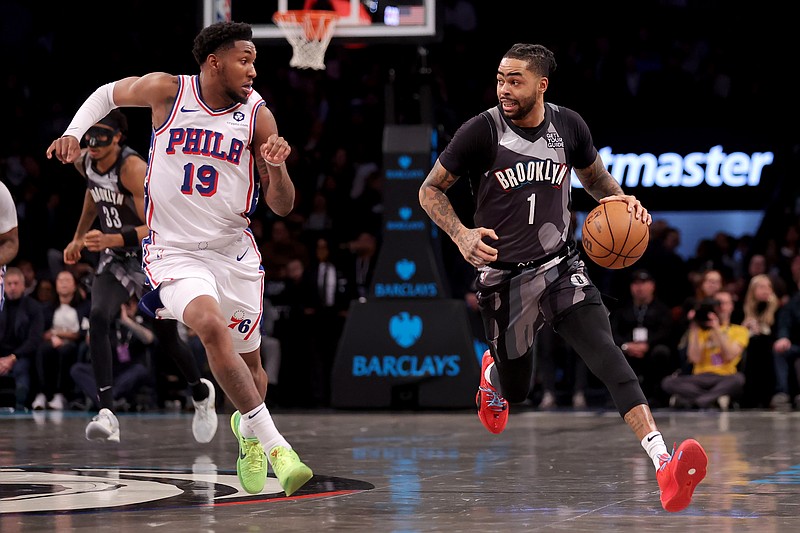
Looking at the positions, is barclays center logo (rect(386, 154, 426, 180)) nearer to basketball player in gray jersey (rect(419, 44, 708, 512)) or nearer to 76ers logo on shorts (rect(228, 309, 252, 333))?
basketball player in gray jersey (rect(419, 44, 708, 512))

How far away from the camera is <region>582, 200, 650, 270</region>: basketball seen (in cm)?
638

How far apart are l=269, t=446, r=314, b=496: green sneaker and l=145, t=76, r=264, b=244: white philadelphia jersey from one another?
47.3 inches

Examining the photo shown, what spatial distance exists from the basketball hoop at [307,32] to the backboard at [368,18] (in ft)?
0.24

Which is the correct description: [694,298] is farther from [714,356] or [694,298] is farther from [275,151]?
[275,151]

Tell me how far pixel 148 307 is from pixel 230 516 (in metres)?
1.43

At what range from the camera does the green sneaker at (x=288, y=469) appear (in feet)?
19.2

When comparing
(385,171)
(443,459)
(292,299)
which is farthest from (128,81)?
(292,299)

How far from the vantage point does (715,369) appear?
1413cm

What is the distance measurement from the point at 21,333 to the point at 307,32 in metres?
4.74

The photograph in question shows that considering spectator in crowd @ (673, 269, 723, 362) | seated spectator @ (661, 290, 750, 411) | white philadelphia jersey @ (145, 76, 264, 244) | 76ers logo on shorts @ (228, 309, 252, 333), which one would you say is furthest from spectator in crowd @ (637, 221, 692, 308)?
white philadelphia jersey @ (145, 76, 264, 244)

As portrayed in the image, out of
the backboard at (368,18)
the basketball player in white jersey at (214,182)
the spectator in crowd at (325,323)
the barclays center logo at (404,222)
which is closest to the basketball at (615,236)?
the basketball player in white jersey at (214,182)

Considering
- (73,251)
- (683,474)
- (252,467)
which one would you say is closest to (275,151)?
(252,467)

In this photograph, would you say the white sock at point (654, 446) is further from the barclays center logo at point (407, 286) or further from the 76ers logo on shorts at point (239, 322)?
the barclays center logo at point (407, 286)

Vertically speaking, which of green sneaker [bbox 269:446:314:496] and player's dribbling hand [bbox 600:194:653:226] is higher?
player's dribbling hand [bbox 600:194:653:226]
